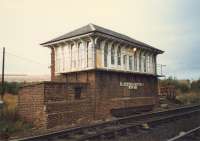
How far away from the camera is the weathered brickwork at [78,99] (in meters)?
14.3

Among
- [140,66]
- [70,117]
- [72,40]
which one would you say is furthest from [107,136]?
[140,66]

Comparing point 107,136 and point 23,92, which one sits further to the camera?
point 23,92

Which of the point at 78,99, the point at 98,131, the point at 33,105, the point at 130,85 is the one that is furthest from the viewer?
the point at 130,85

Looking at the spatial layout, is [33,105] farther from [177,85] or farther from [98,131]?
[177,85]

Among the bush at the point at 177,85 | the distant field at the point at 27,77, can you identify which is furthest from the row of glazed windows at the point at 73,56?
the distant field at the point at 27,77

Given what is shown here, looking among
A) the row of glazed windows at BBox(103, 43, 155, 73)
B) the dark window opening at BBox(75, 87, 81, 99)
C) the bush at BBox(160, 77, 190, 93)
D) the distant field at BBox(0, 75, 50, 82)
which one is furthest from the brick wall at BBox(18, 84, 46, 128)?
the distant field at BBox(0, 75, 50, 82)

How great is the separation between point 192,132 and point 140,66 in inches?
508

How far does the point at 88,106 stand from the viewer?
17.0 m

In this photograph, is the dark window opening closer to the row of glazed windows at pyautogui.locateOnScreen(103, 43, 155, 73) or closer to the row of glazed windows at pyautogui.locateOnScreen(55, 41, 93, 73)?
the row of glazed windows at pyautogui.locateOnScreen(55, 41, 93, 73)

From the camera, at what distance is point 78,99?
16.4 metres

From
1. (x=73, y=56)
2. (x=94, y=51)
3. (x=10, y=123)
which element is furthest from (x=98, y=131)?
(x=73, y=56)

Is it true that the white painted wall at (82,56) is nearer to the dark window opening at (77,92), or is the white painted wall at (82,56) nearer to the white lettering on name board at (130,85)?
the white lettering on name board at (130,85)

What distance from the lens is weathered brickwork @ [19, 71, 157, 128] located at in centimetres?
1426

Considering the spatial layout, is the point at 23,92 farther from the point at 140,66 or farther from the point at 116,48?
the point at 140,66
